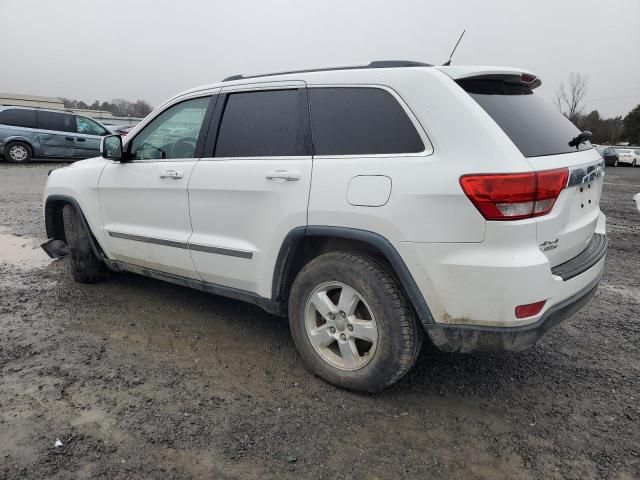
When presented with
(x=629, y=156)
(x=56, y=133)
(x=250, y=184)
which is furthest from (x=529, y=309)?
(x=629, y=156)

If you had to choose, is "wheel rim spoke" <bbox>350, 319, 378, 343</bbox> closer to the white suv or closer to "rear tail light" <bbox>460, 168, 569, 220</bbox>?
the white suv

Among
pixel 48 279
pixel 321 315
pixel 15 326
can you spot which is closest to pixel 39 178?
pixel 48 279

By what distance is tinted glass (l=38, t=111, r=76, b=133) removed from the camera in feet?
50.5

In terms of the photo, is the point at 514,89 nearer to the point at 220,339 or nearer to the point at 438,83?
the point at 438,83

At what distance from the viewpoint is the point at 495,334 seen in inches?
95.7

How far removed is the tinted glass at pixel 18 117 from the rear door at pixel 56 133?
191 mm

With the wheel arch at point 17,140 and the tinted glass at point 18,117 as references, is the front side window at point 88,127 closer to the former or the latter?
the tinted glass at point 18,117

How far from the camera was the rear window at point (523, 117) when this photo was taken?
2.54 metres

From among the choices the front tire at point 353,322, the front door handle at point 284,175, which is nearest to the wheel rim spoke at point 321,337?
the front tire at point 353,322

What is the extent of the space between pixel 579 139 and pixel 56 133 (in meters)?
16.0

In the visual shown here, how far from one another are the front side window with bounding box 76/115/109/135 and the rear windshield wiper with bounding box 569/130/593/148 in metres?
15.3

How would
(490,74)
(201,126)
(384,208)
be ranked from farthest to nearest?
(201,126) < (490,74) < (384,208)

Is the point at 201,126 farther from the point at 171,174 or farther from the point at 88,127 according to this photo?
the point at 88,127

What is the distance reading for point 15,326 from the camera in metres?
3.73
